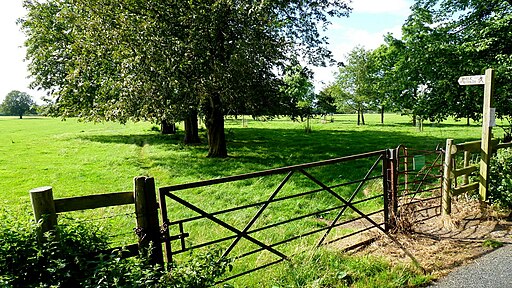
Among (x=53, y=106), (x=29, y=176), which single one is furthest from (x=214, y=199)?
(x=53, y=106)

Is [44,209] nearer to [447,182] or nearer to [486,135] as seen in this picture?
[447,182]

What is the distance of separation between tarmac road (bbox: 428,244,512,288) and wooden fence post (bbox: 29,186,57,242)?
412 centimetres

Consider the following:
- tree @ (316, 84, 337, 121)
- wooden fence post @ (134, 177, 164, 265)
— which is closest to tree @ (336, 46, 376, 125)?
tree @ (316, 84, 337, 121)

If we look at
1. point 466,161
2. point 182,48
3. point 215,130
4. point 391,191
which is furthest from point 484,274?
point 215,130

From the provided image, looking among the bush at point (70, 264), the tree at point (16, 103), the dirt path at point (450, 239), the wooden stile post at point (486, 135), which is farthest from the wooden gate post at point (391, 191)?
the tree at point (16, 103)

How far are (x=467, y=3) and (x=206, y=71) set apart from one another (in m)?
12.2

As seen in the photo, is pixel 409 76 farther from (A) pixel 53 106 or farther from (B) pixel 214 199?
(A) pixel 53 106

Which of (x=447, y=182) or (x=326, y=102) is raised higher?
(x=326, y=102)

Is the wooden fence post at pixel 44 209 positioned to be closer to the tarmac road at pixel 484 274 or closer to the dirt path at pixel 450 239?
the dirt path at pixel 450 239

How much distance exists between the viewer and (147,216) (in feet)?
10.2

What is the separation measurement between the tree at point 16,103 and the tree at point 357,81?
80936mm

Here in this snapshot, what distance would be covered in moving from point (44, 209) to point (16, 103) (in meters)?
104

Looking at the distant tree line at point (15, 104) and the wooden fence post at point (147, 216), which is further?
the distant tree line at point (15, 104)

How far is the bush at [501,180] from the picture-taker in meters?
5.76
